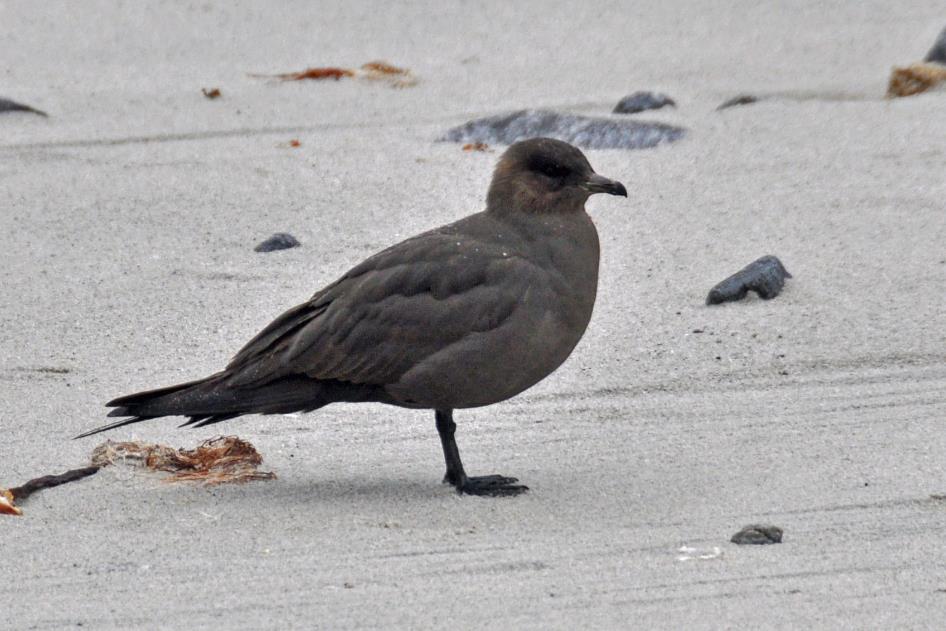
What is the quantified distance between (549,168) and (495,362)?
718mm

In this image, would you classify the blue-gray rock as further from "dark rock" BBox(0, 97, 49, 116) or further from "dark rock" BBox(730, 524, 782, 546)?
"dark rock" BBox(730, 524, 782, 546)

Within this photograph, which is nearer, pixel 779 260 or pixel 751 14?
pixel 779 260

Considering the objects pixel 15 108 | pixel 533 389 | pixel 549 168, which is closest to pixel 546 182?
pixel 549 168

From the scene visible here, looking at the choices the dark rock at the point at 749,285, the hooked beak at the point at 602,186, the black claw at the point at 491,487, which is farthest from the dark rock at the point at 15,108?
the black claw at the point at 491,487

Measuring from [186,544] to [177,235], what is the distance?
2.78m

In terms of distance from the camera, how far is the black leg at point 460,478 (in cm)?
448

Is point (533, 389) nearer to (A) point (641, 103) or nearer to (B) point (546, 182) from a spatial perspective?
(B) point (546, 182)

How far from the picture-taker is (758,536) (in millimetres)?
3990

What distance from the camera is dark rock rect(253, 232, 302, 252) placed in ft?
21.5

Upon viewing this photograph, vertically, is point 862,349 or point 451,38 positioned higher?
point 451,38

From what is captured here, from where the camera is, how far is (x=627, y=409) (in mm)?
5086

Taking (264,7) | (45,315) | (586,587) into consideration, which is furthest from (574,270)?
(264,7)

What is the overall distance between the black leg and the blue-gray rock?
9.85 ft

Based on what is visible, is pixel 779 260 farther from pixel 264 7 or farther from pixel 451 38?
pixel 264 7
